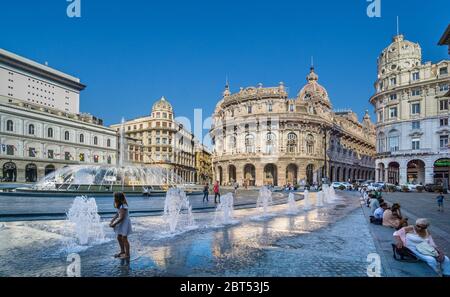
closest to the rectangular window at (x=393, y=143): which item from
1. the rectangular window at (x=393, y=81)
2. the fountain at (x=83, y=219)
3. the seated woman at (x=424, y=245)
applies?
the rectangular window at (x=393, y=81)

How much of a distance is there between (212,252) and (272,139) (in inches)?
1999

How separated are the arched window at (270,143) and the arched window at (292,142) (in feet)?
10.6

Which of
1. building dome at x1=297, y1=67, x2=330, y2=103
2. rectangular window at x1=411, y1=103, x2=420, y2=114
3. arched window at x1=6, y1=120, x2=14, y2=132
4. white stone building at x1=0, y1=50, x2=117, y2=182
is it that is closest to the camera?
white stone building at x1=0, y1=50, x2=117, y2=182

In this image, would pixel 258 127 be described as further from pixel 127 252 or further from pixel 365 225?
pixel 127 252

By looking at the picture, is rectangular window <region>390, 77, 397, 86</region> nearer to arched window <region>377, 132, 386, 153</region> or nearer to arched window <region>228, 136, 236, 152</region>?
arched window <region>377, 132, 386, 153</region>

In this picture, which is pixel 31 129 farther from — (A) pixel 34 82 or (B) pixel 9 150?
(A) pixel 34 82

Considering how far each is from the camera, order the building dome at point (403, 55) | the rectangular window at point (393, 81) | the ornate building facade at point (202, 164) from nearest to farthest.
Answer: the building dome at point (403, 55)
the rectangular window at point (393, 81)
the ornate building facade at point (202, 164)

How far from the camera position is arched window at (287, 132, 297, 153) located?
185 feet

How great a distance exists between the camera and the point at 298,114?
5662cm

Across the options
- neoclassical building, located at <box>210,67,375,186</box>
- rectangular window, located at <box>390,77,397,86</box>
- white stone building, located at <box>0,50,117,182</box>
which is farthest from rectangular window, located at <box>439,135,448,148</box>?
white stone building, located at <box>0,50,117,182</box>

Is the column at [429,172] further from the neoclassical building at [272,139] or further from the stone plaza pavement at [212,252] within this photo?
the stone plaza pavement at [212,252]

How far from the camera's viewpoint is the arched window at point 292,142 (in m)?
56.4
